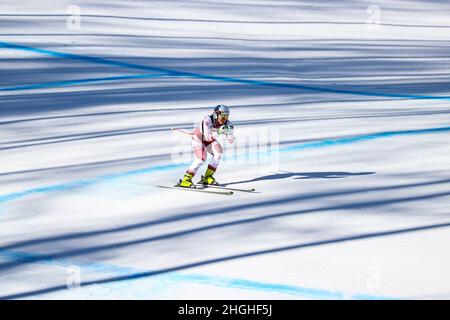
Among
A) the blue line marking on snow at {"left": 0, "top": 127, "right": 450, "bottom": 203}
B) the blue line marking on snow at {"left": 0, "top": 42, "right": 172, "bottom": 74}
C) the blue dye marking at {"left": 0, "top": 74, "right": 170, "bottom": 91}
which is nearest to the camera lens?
the blue line marking on snow at {"left": 0, "top": 127, "right": 450, "bottom": 203}

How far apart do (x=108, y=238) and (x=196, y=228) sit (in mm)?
665

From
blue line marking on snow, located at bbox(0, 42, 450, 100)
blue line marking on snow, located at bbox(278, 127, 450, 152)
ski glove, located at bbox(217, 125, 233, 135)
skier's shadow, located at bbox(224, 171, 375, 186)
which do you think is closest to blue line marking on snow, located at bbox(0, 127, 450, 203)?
blue line marking on snow, located at bbox(278, 127, 450, 152)

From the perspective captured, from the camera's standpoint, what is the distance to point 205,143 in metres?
8.97

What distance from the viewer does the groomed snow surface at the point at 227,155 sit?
6398 mm

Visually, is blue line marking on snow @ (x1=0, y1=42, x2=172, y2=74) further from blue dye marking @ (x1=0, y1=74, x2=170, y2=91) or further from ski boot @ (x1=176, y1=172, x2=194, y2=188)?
ski boot @ (x1=176, y1=172, x2=194, y2=188)

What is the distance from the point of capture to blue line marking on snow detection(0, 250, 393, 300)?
233 inches

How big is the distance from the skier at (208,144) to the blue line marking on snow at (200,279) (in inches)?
94.0

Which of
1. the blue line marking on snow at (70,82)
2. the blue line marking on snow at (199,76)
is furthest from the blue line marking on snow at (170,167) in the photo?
the blue line marking on snow at (70,82)

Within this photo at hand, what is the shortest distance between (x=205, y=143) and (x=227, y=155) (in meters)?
1.68

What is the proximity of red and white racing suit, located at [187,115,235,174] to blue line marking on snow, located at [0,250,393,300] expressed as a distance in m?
2.47

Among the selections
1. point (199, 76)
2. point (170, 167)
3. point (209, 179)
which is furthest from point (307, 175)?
point (199, 76)

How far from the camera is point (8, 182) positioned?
9188 mm

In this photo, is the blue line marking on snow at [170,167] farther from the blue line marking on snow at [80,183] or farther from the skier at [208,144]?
the skier at [208,144]
